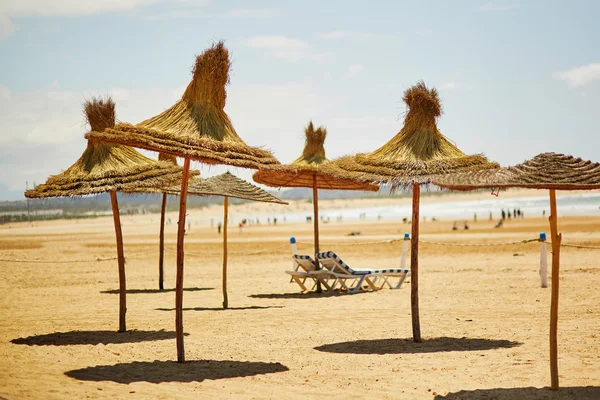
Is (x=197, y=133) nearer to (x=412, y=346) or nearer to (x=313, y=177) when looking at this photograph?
(x=412, y=346)

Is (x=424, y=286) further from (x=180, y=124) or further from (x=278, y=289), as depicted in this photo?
(x=180, y=124)

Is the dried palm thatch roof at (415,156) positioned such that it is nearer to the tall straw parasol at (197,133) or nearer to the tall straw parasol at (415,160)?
the tall straw parasol at (415,160)

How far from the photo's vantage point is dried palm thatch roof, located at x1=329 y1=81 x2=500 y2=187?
9.91 meters

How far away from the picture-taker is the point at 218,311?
13.9m

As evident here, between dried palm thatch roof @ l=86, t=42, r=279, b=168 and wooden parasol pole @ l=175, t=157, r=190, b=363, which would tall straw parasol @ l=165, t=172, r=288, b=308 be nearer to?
dried palm thatch roof @ l=86, t=42, r=279, b=168

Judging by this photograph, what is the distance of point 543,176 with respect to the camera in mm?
7434

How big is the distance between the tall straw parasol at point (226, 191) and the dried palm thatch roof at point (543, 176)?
22.6 ft

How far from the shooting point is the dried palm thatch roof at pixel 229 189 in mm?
14484

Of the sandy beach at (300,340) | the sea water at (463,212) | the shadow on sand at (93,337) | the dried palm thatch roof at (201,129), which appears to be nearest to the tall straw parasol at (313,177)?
the sandy beach at (300,340)

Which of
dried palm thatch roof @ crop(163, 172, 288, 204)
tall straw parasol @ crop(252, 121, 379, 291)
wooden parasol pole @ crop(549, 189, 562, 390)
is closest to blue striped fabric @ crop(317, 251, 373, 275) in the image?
tall straw parasol @ crop(252, 121, 379, 291)

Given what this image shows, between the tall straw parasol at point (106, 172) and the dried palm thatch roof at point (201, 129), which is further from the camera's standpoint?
the tall straw parasol at point (106, 172)

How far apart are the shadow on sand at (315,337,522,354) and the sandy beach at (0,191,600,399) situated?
0.02m

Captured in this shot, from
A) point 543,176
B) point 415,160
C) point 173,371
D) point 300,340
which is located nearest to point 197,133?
point 173,371

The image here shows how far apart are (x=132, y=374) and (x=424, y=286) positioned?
977cm
